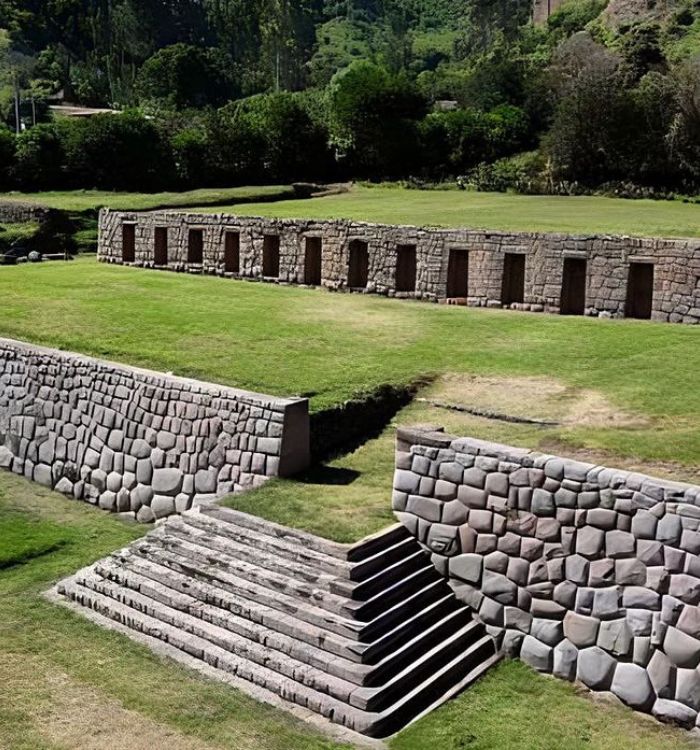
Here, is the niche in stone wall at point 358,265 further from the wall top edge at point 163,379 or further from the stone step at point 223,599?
the stone step at point 223,599

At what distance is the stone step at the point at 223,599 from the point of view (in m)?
9.05

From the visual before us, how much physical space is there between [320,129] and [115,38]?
6093 centimetres

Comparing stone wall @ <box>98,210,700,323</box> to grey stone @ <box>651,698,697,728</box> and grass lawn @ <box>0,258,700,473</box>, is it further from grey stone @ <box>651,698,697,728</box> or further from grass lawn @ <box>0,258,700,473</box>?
grey stone @ <box>651,698,697,728</box>

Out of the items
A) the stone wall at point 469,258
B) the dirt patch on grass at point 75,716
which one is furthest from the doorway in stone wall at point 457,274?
the dirt patch on grass at point 75,716

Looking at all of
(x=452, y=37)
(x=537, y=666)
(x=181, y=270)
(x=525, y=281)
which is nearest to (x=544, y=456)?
(x=537, y=666)

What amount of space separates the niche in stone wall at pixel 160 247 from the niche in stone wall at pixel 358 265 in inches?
223

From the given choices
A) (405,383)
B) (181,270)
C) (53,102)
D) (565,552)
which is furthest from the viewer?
(53,102)

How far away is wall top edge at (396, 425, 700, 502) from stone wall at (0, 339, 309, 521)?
1862mm

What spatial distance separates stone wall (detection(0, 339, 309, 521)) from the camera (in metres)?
12.1

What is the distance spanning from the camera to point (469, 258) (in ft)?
68.5

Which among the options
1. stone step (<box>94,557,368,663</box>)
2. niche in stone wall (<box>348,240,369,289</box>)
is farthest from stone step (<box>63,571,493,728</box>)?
niche in stone wall (<box>348,240,369,289</box>)

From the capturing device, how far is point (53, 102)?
77.8 metres

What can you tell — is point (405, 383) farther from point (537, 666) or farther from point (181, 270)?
point (181, 270)

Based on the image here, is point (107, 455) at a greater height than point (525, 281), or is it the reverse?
point (525, 281)
